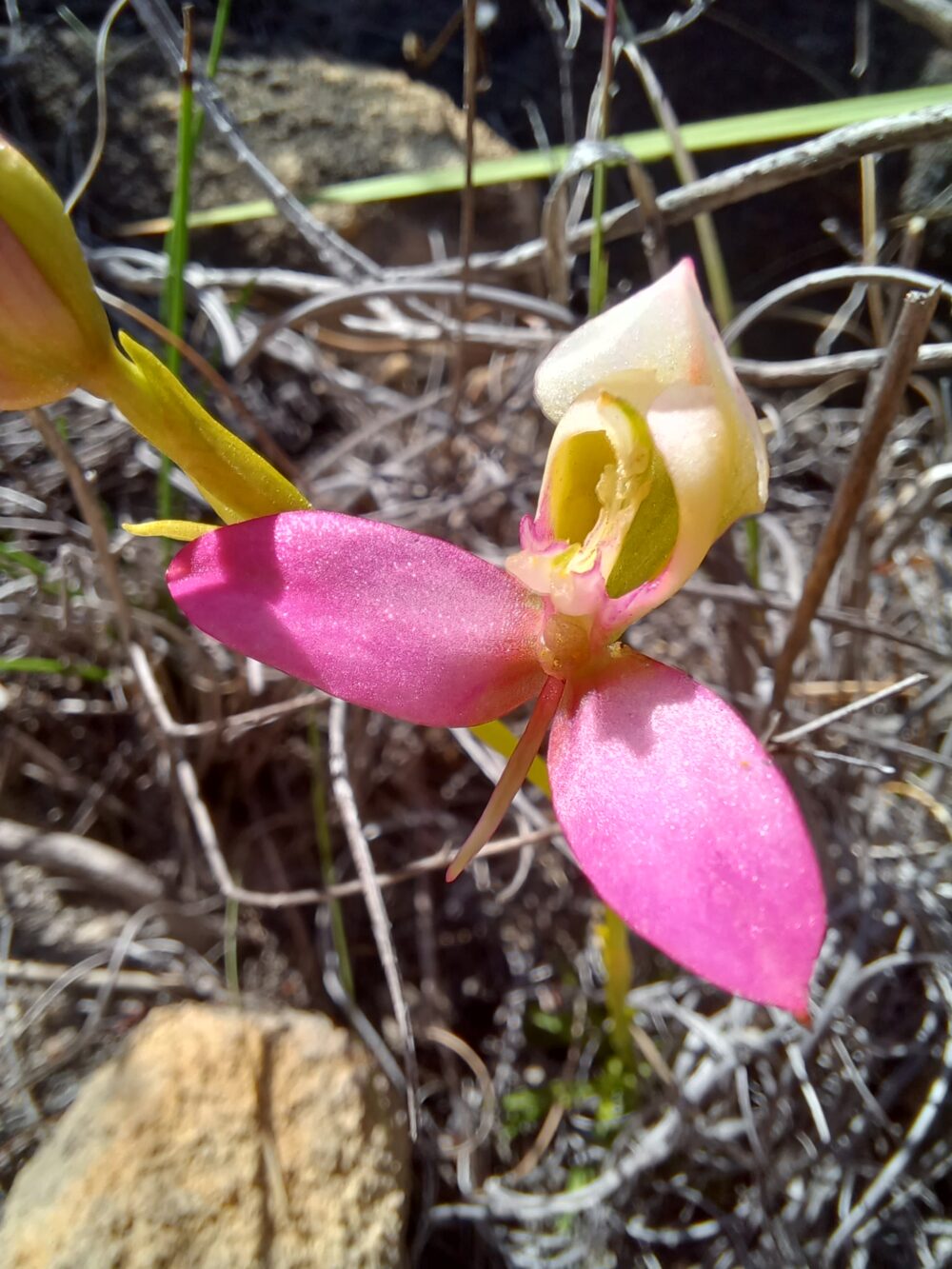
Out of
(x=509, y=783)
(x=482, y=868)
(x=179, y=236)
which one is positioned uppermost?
(x=179, y=236)

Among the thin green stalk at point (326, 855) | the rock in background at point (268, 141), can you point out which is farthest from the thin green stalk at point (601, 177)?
the rock in background at point (268, 141)

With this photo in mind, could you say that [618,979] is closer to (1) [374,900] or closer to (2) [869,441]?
(1) [374,900]

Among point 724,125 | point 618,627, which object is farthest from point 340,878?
point 724,125

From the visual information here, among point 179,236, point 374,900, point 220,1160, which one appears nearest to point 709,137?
point 179,236

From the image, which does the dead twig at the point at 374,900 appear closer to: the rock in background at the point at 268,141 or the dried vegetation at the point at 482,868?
the dried vegetation at the point at 482,868

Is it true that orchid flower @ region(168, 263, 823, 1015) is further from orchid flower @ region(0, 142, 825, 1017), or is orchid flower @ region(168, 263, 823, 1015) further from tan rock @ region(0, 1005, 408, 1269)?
tan rock @ region(0, 1005, 408, 1269)

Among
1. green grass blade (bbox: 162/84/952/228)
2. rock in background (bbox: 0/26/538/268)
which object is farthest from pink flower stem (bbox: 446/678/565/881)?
rock in background (bbox: 0/26/538/268)

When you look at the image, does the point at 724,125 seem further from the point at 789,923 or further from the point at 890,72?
the point at 789,923
